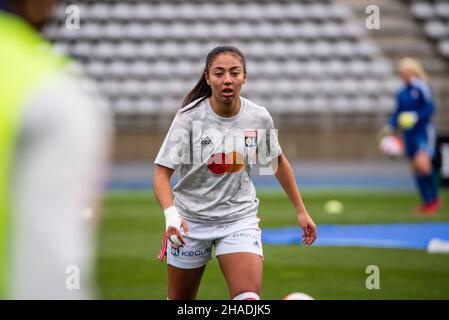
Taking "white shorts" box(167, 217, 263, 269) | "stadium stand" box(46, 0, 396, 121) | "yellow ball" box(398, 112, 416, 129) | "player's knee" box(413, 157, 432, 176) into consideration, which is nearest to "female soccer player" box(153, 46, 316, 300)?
"white shorts" box(167, 217, 263, 269)

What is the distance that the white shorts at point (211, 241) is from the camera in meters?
5.52

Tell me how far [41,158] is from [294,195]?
416cm

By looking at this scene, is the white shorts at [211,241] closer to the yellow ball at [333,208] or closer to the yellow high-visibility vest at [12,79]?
the yellow high-visibility vest at [12,79]

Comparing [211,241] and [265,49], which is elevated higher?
[265,49]

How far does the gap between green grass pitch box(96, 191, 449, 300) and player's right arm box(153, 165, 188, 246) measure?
2.79 m

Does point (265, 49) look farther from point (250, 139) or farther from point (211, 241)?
point (211, 241)

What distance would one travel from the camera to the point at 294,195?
5816mm

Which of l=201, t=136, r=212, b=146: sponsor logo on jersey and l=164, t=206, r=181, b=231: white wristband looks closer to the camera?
l=164, t=206, r=181, b=231: white wristband

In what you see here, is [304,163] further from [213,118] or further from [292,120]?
[213,118]

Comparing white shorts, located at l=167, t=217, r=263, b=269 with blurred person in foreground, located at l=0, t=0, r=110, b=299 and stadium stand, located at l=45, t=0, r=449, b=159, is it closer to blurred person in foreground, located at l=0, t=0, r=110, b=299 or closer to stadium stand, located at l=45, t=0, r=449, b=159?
blurred person in foreground, located at l=0, t=0, r=110, b=299

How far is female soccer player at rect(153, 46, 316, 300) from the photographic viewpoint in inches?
218

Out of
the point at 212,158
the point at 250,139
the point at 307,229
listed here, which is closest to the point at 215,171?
the point at 212,158

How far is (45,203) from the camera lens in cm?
175
